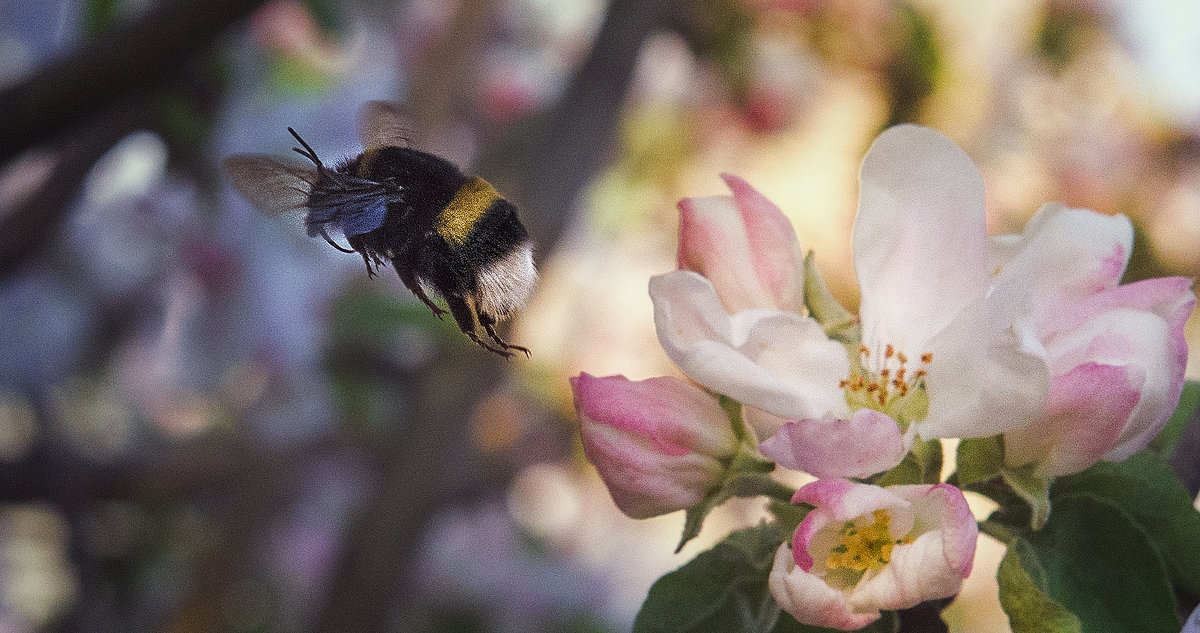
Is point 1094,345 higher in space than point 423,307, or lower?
higher

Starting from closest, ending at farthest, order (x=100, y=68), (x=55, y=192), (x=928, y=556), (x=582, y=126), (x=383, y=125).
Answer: (x=928, y=556) → (x=383, y=125) → (x=100, y=68) → (x=55, y=192) → (x=582, y=126)

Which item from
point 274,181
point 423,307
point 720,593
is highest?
point 274,181

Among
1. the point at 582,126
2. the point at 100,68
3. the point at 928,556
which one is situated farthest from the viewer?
the point at 582,126

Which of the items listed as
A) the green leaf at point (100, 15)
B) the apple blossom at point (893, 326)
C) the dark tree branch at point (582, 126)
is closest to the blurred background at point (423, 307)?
the dark tree branch at point (582, 126)

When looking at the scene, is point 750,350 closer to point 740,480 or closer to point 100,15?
point 740,480

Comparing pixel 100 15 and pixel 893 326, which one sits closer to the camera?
pixel 893 326

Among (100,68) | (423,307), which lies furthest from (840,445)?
(423,307)
